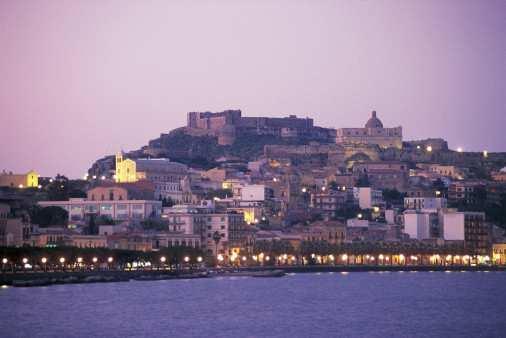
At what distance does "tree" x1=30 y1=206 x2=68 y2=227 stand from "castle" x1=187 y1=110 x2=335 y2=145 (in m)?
Result: 47.5

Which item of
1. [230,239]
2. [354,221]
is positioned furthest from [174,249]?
[354,221]

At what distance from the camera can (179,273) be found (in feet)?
340

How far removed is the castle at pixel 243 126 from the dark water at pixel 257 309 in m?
65.1

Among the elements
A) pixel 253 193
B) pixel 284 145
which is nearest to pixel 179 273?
pixel 253 193

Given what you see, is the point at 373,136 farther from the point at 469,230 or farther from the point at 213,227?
the point at 213,227

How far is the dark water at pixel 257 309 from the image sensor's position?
222 feet

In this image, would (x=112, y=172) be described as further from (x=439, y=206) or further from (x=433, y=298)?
(x=433, y=298)

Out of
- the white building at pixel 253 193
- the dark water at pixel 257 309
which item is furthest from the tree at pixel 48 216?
the dark water at pixel 257 309

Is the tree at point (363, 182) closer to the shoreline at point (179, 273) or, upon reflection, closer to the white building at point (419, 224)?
the white building at point (419, 224)

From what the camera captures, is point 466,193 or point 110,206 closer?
point 110,206

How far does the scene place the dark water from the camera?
67625 millimetres

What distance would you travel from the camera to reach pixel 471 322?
2854 inches

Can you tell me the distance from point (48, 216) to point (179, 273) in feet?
60.0

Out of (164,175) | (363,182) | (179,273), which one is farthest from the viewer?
(363,182)
